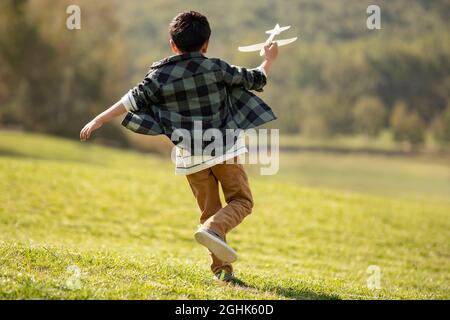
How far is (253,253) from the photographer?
11727 mm

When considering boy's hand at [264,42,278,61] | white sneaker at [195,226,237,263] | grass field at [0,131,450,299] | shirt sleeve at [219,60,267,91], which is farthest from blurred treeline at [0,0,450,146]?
white sneaker at [195,226,237,263]

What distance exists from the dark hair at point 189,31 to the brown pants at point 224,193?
1.14 meters

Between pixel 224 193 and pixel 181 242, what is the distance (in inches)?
265

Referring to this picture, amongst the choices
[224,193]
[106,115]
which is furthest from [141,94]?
[224,193]

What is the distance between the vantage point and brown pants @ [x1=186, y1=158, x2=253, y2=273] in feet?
18.4

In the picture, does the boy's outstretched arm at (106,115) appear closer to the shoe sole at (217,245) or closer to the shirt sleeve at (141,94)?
the shirt sleeve at (141,94)

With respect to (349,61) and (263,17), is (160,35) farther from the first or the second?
(349,61)

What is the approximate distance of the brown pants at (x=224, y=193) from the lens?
560cm

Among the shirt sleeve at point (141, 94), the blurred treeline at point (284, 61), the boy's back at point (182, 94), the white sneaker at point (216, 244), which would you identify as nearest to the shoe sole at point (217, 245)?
the white sneaker at point (216, 244)

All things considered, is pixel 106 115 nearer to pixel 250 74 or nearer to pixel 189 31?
pixel 189 31

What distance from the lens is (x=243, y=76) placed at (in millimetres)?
5652

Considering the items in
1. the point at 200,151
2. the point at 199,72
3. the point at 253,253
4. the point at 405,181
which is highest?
the point at 199,72
